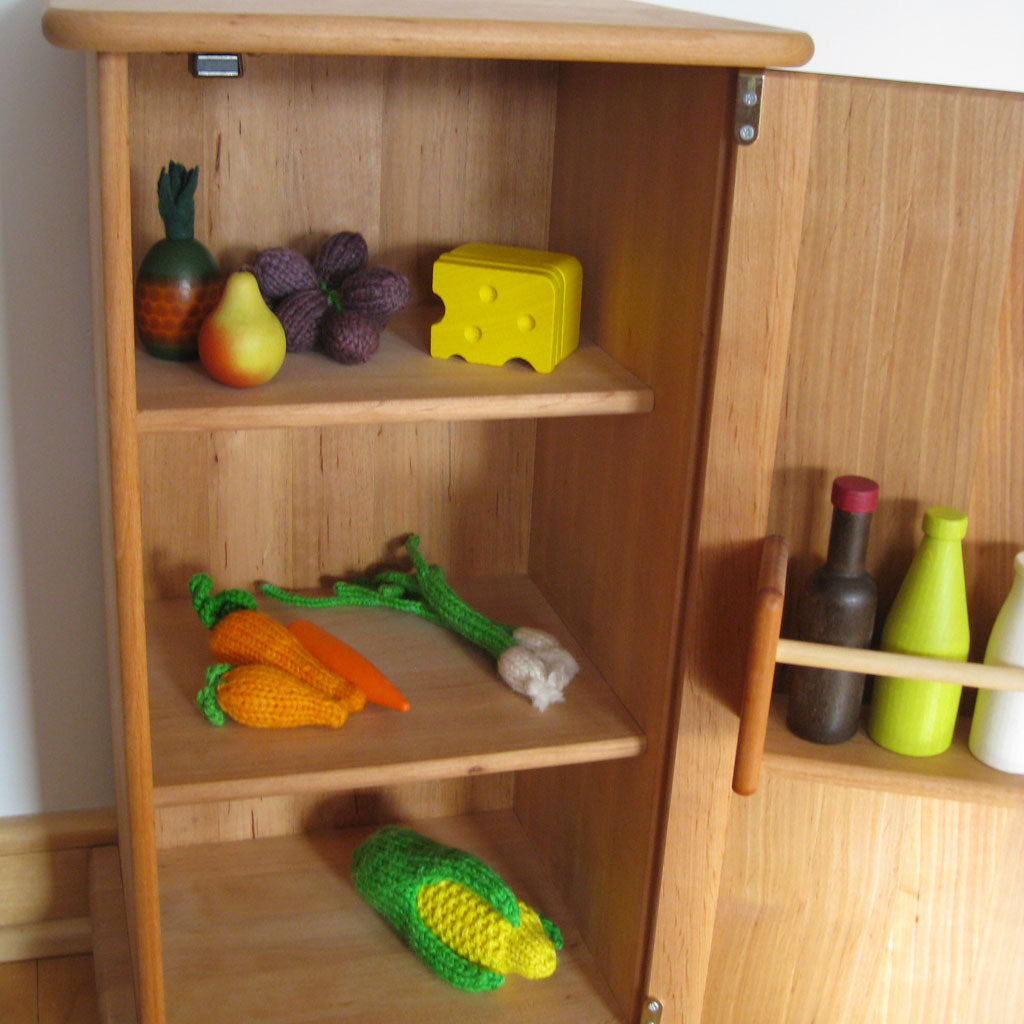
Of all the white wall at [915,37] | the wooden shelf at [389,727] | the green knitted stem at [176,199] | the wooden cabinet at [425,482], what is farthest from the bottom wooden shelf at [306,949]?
the white wall at [915,37]

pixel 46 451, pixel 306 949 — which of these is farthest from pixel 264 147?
pixel 306 949

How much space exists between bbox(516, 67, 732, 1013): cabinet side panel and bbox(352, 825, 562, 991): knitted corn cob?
92 millimetres

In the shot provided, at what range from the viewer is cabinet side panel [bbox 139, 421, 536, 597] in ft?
4.39

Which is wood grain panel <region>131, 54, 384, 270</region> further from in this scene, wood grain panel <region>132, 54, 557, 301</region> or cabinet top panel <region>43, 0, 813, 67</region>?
cabinet top panel <region>43, 0, 813, 67</region>

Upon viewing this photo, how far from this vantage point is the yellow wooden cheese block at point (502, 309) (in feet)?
3.70

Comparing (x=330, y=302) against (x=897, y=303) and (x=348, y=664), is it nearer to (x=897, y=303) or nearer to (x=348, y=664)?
(x=348, y=664)

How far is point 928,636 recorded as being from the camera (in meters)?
1.09

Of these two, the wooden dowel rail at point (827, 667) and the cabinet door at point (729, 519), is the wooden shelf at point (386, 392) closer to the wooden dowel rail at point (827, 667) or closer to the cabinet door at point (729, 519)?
the cabinet door at point (729, 519)

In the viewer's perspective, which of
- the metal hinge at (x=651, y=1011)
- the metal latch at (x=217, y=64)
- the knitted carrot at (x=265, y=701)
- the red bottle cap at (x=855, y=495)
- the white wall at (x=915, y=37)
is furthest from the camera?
the white wall at (x=915, y=37)

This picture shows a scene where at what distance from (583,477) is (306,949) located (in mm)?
583

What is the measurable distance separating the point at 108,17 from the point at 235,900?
38.5 inches

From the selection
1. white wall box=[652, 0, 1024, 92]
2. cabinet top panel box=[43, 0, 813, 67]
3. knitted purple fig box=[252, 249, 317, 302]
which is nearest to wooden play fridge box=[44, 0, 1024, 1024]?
cabinet top panel box=[43, 0, 813, 67]

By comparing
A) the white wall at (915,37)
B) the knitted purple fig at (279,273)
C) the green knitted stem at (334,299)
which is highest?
the white wall at (915,37)

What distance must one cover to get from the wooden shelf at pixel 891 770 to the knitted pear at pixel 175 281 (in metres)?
0.61
